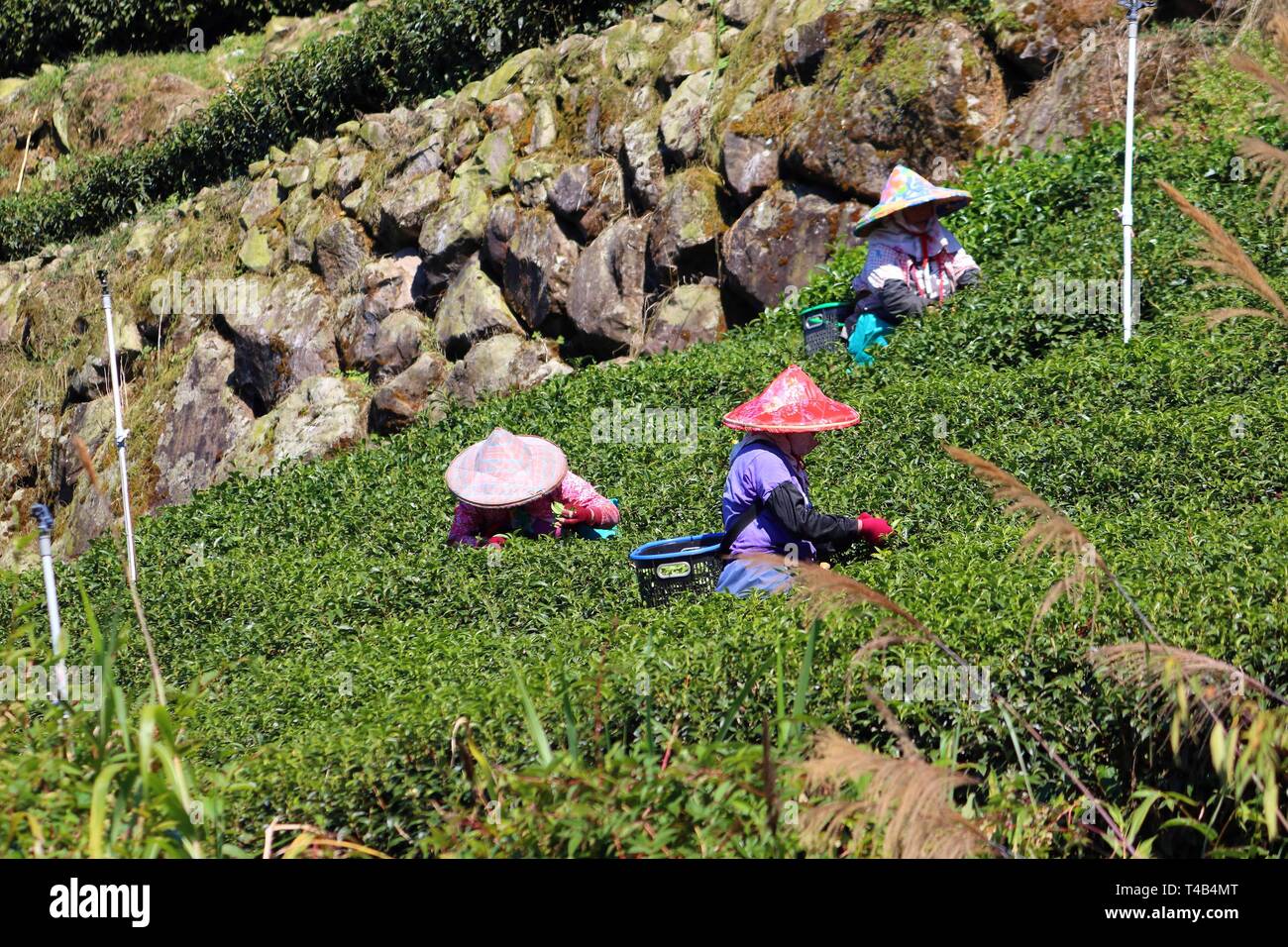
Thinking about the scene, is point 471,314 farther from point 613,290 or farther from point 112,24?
point 112,24

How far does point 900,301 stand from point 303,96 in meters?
13.1

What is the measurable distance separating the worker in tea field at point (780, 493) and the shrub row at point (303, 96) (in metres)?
12.6

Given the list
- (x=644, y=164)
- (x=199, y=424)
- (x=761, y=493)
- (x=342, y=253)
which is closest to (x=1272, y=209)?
(x=761, y=493)

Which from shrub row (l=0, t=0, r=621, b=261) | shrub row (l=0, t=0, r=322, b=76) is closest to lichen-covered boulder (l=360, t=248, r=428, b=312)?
shrub row (l=0, t=0, r=621, b=261)

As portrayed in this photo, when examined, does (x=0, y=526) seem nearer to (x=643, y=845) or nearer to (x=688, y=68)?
(x=688, y=68)

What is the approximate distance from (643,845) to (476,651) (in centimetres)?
292

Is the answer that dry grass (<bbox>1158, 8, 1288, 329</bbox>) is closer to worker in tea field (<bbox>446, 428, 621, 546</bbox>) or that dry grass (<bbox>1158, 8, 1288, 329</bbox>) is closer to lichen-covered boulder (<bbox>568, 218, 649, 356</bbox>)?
worker in tea field (<bbox>446, 428, 621, 546</bbox>)

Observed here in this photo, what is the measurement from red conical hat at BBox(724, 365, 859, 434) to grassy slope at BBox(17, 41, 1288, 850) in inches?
30.1

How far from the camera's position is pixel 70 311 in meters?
22.0

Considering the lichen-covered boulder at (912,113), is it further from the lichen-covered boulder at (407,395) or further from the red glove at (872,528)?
the red glove at (872,528)

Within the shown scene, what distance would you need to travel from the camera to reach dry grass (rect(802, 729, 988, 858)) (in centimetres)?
340

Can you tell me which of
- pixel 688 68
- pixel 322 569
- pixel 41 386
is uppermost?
pixel 688 68
